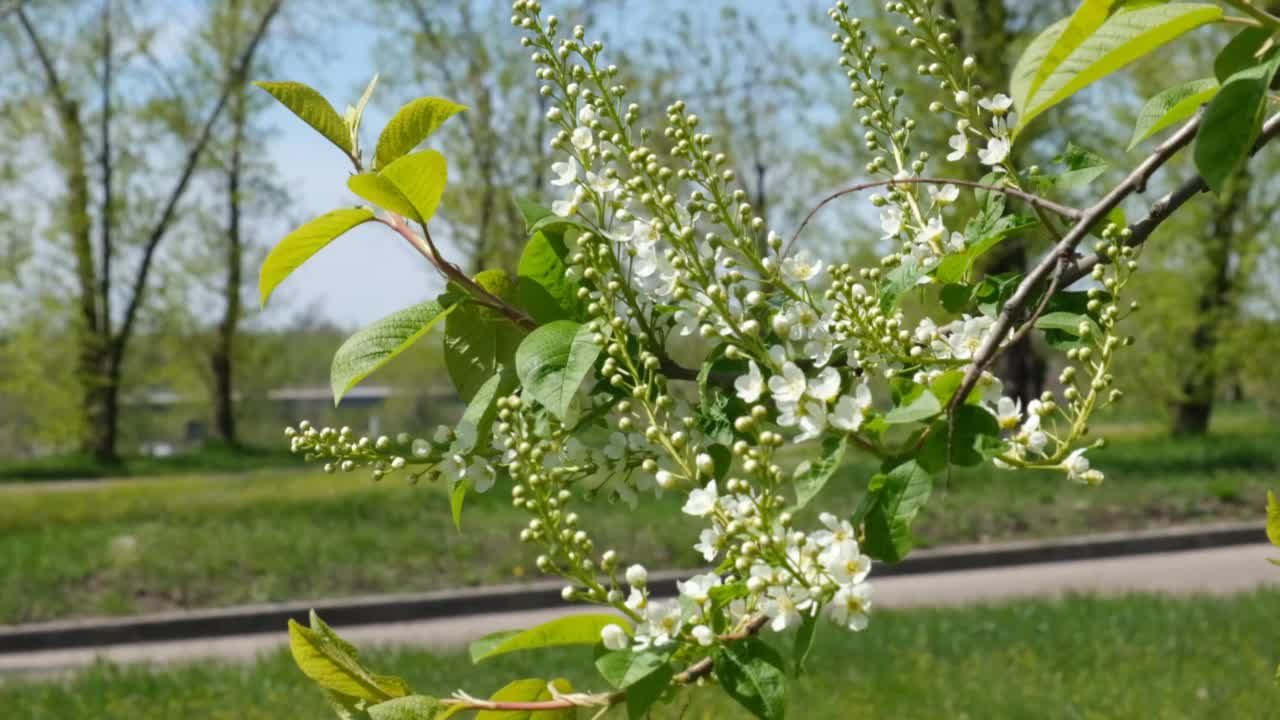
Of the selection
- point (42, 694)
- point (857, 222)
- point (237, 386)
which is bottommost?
point (237, 386)

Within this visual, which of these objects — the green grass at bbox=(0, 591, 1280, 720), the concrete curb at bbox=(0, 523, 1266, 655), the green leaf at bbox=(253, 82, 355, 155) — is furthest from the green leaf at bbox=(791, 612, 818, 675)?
the concrete curb at bbox=(0, 523, 1266, 655)

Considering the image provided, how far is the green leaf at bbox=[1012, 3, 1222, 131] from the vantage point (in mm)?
907

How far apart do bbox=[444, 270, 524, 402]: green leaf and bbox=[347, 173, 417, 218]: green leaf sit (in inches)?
6.3

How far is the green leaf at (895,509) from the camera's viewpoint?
1084mm

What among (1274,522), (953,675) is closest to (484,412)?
(1274,522)

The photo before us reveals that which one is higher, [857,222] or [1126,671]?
[857,222]

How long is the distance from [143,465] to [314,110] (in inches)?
833

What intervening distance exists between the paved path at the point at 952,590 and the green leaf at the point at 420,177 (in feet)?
20.0

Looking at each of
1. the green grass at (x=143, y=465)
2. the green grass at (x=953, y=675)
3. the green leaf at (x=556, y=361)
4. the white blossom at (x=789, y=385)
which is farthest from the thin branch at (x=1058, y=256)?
the green grass at (x=143, y=465)

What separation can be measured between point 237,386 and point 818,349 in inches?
1298

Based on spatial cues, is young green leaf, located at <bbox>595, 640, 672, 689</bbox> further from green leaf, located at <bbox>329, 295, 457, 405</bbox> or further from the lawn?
the lawn

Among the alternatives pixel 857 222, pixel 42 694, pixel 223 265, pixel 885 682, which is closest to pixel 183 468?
pixel 223 265

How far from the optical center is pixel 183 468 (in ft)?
66.9

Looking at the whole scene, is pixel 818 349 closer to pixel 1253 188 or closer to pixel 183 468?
pixel 1253 188
